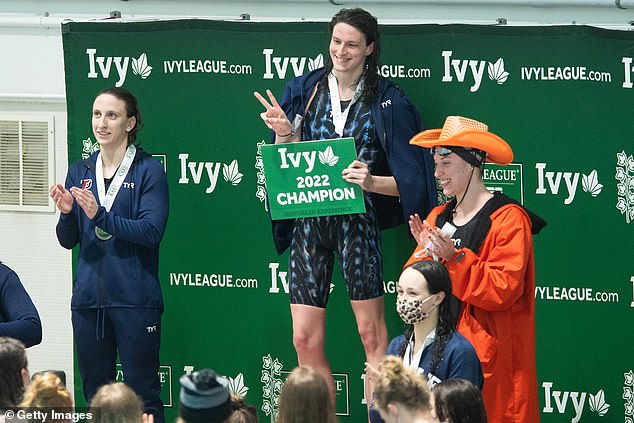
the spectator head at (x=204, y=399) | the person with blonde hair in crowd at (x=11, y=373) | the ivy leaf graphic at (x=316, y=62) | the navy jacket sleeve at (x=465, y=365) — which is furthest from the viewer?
the ivy leaf graphic at (x=316, y=62)

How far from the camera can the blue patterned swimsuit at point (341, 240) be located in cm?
682

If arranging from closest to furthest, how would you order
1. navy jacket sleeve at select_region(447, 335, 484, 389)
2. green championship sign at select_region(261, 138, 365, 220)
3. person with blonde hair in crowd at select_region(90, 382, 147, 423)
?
person with blonde hair in crowd at select_region(90, 382, 147, 423) → navy jacket sleeve at select_region(447, 335, 484, 389) → green championship sign at select_region(261, 138, 365, 220)

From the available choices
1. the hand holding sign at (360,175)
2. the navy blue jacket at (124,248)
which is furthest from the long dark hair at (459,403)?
the navy blue jacket at (124,248)

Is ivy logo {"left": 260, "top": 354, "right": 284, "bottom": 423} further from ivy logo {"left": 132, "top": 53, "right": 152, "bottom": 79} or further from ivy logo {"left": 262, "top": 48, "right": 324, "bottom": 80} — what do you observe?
ivy logo {"left": 132, "top": 53, "right": 152, "bottom": 79}

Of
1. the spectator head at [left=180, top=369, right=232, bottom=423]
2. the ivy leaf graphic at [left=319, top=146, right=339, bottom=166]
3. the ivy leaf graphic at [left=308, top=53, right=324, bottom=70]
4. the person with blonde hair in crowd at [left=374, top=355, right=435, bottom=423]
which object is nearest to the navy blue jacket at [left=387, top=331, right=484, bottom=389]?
the person with blonde hair in crowd at [left=374, top=355, right=435, bottom=423]

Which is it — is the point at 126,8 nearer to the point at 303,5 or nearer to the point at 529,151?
the point at 303,5

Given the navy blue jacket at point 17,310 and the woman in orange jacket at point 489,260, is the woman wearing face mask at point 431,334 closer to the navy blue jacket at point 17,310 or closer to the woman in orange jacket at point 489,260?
the woman in orange jacket at point 489,260

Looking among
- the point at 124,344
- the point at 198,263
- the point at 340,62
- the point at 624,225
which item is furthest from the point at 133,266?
the point at 624,225

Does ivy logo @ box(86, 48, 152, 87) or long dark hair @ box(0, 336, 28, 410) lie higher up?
ivy logo @ box(86, 48, 152, 87)

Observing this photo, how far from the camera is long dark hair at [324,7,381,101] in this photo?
264 inches

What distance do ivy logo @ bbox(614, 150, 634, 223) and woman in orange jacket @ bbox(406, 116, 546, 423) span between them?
106 cm

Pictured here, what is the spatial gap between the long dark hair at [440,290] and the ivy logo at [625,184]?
1734 millimetres

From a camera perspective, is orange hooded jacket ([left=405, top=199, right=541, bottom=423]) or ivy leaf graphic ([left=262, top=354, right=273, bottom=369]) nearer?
orange hooded jacket ([left=405, top=199, right=541, bottom=423])

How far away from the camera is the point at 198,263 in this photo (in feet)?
25.5
